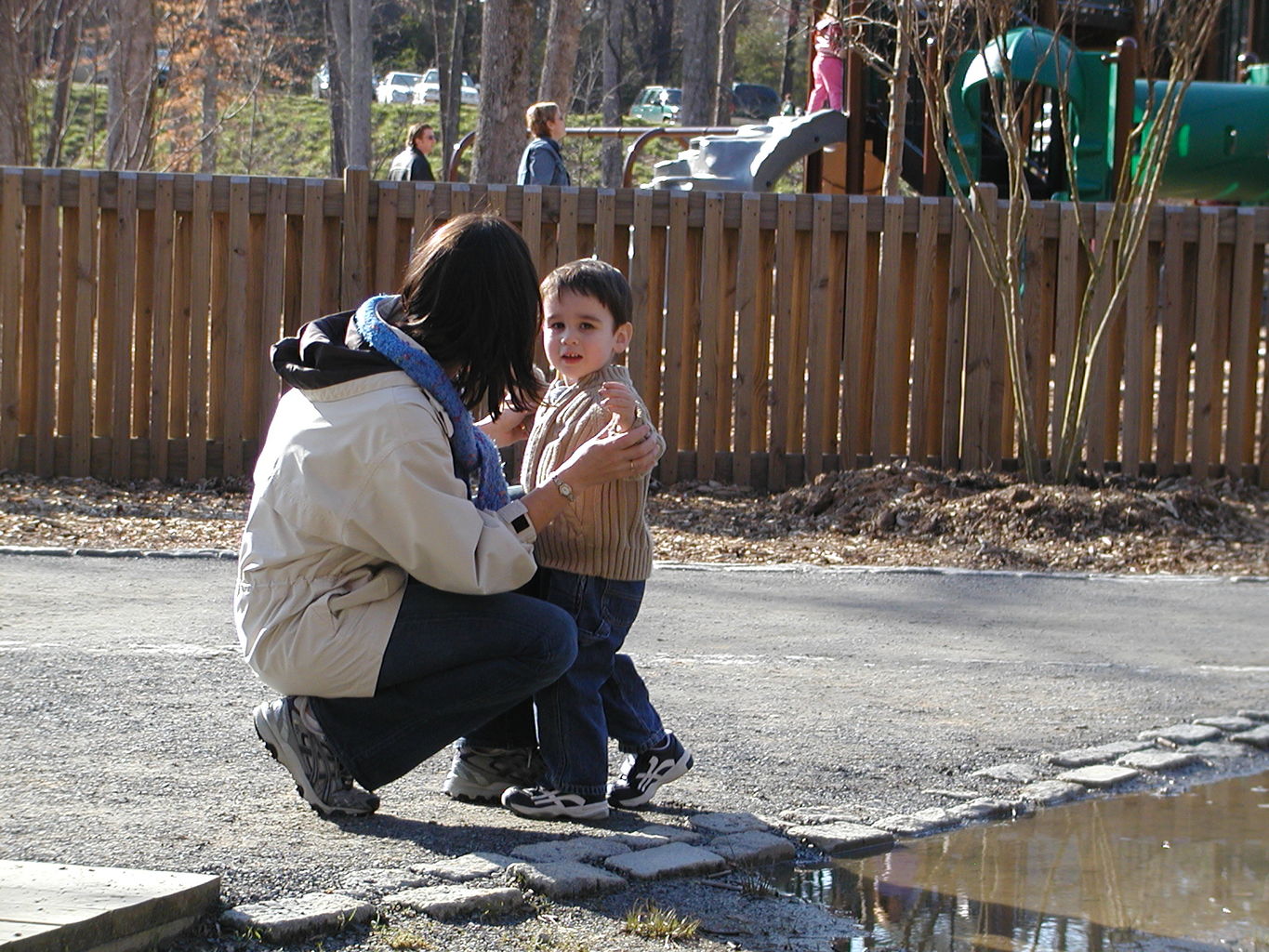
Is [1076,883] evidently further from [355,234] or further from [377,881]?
[355,234]

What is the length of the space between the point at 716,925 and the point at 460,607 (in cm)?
88

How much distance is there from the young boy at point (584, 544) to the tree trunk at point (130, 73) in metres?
17.0

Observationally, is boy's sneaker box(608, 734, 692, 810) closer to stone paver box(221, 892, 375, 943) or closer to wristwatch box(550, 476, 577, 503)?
wristwatch box(550, 476, 577, 503)

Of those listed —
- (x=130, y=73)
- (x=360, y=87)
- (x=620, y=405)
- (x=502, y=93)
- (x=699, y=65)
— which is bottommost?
(x=620, y=405)

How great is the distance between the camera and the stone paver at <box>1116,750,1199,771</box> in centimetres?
483

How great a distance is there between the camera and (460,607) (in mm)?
3668

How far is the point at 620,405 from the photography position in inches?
150

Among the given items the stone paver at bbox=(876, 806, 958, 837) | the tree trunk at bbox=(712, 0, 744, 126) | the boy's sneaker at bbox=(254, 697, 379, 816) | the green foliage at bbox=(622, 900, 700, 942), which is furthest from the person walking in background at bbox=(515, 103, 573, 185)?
the tree trunk at bbox=(712, 0, 744, 126)

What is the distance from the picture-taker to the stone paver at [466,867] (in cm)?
338

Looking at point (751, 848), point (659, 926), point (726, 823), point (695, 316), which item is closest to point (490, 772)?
point (726, 823)

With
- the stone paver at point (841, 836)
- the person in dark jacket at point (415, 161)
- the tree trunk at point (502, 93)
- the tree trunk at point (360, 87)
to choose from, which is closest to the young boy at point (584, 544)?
the stone paver at point (841, 836)

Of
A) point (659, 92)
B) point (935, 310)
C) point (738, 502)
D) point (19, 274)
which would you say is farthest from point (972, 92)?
point (659, 92)

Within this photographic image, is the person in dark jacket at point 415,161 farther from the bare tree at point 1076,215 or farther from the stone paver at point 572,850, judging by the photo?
the stone paver at point 572,850

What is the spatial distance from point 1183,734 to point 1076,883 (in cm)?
157
